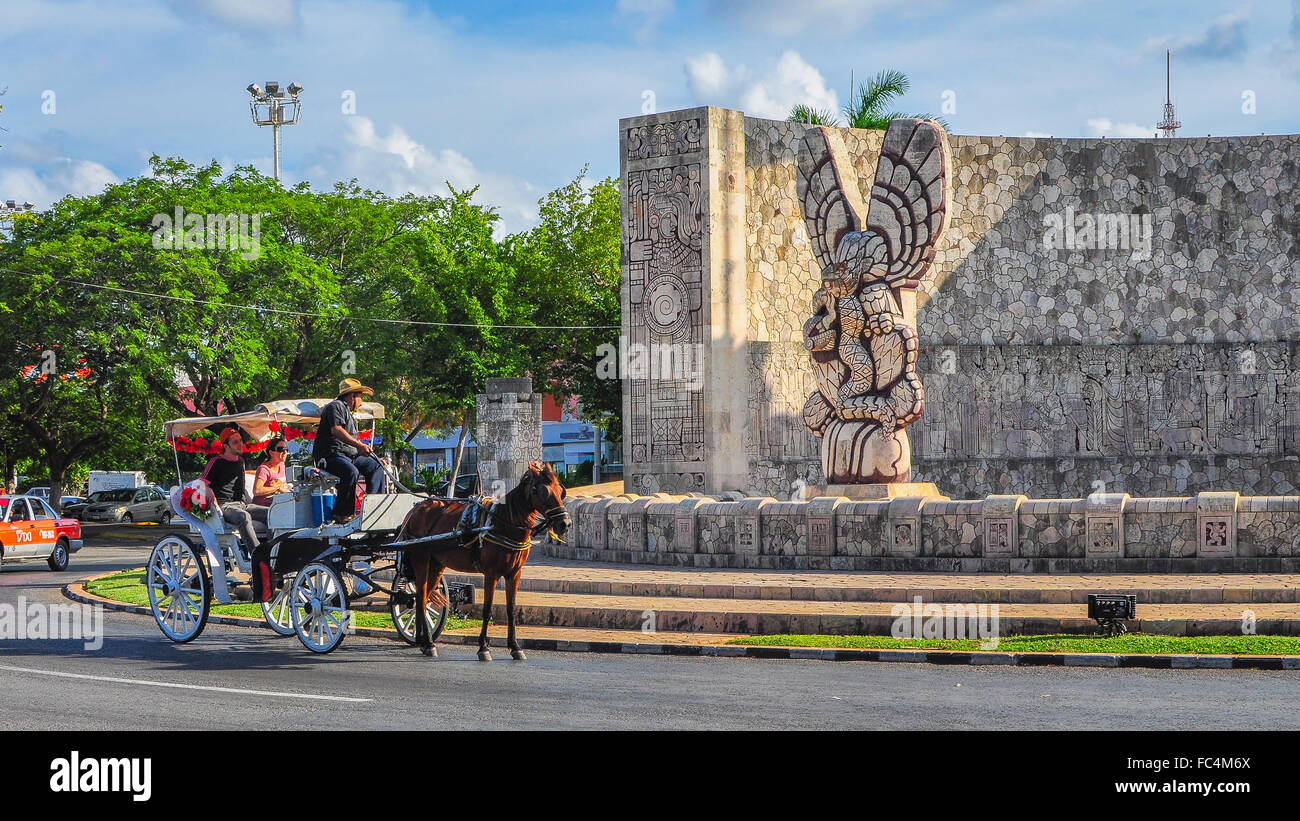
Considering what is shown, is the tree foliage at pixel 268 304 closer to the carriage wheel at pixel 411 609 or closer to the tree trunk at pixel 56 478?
the tree trunk at pixel 56 478

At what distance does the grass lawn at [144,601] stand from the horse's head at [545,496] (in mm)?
3447

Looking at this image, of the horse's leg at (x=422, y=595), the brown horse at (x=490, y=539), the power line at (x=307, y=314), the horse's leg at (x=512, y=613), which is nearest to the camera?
the brown horse at (x=490, y=539)

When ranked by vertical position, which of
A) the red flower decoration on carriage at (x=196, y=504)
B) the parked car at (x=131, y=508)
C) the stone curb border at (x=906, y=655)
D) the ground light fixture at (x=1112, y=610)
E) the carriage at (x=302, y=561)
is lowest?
the parked car at (x=131, y=508)

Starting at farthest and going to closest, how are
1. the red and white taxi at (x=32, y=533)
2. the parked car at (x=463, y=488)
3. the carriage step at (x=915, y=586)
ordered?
the red and white taxi at (x=32, y=533) < the carriage step at (x=915, y=586) < the parked car at (x=463, y=488)

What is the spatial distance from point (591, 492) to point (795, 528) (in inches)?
453

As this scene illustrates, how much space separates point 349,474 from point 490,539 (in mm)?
1710

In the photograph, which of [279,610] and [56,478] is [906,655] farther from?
[56,478]

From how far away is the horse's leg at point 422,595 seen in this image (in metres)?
13.2

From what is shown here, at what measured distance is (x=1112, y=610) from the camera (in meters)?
13.6

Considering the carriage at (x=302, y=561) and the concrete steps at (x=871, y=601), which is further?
the concrete steps at (x=871, y=601)

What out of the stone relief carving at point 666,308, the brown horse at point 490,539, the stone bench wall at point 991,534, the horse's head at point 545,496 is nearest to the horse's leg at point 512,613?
the brown horse at point 490,539

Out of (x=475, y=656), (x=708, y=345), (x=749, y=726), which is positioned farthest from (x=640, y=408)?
(x=749, y=726)

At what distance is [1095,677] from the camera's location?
11.9m

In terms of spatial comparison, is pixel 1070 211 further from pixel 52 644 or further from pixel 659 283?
pixel 52 644
